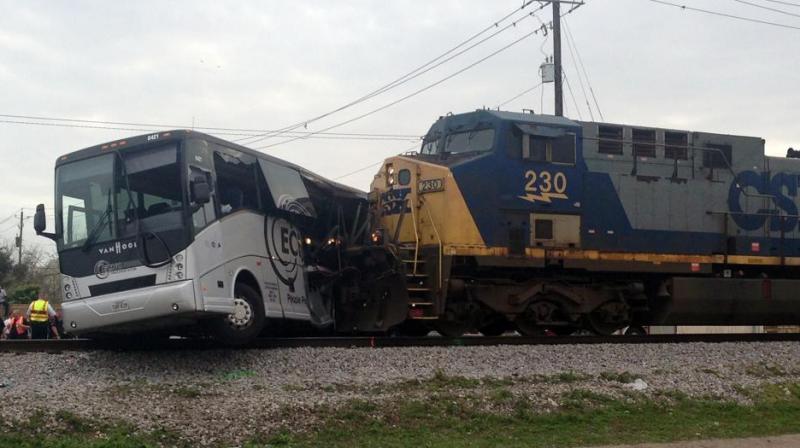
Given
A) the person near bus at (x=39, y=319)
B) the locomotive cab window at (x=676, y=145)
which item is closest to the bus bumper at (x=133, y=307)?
the person near bus at (x=39, y=319)

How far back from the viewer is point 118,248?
10812 millimetres

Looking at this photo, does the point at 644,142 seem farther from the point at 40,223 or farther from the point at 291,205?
the point at 40,223

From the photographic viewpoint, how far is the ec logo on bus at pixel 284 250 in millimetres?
12595

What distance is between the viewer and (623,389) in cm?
962

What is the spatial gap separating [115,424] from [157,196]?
14.2ft

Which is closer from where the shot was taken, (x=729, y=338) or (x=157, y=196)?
(x=157, y=196)

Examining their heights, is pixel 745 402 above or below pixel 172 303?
below

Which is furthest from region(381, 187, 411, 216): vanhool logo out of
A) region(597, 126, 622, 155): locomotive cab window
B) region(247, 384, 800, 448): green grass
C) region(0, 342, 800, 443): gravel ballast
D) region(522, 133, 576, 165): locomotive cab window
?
region(247, 384, 800, 448): green grass

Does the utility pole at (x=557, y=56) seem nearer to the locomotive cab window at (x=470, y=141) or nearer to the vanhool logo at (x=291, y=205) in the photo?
the locomotive cab window at (x=470, y=141)

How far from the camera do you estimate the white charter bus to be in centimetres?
1048

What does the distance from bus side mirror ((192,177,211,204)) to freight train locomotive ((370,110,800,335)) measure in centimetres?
424

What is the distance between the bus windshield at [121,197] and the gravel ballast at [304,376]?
5.61ft

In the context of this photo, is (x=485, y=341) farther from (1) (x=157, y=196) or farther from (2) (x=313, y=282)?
(1) (x=157, y=196)

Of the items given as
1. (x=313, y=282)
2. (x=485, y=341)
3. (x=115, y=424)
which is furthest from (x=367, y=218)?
(x=115, y=424)
